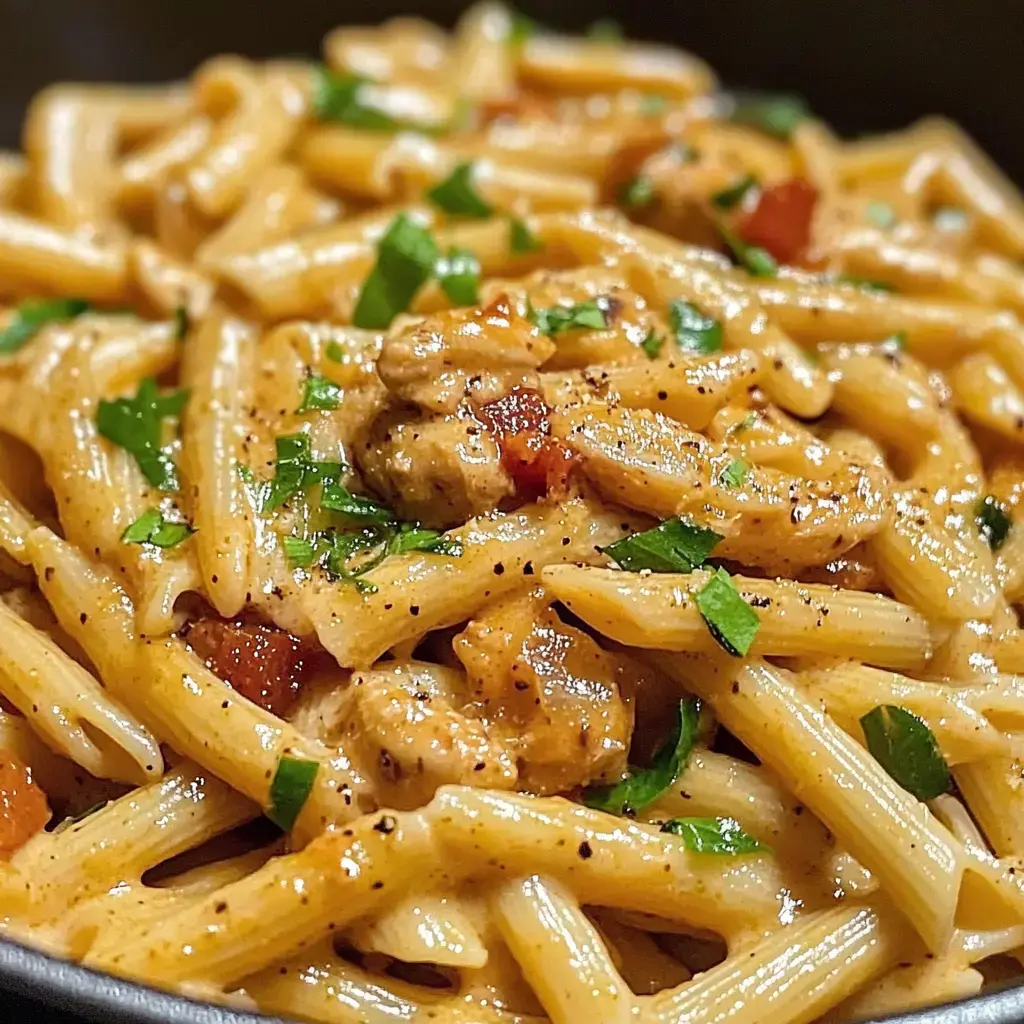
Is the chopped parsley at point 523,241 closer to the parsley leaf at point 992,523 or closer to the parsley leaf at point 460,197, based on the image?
the parsley leaf at point 460,197

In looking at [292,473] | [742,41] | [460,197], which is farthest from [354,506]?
[742,41]

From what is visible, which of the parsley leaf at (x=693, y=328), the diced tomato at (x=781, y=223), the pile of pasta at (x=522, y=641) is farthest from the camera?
the diced tomato at (x=781, y=223)

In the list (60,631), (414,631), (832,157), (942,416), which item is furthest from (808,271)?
(60,631)

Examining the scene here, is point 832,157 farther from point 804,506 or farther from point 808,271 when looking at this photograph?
point 804,506

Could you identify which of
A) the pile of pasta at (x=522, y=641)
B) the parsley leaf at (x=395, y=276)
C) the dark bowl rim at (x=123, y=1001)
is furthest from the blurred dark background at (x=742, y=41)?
the dark bowl rim at (x=123, y=1001)

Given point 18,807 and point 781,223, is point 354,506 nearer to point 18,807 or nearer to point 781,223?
point 18,807
